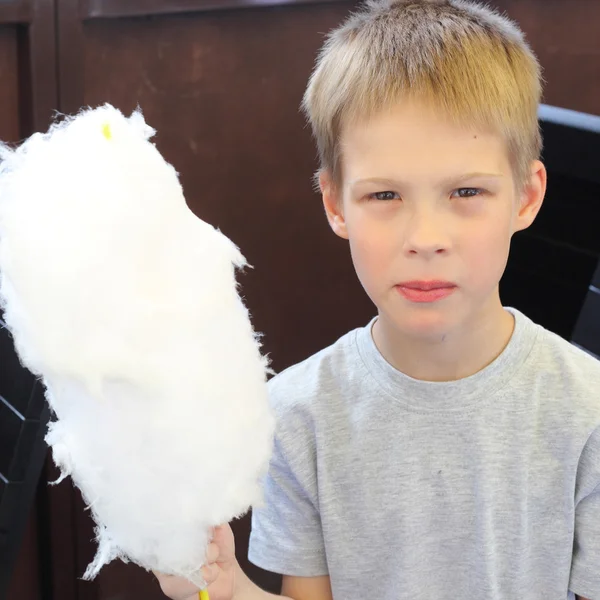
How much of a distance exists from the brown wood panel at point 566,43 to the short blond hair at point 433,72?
78 centimetres

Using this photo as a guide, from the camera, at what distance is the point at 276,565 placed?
3.69 feet

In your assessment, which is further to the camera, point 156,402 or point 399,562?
point 399,562

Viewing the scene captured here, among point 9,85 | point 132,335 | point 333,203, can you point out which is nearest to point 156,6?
point 9,85

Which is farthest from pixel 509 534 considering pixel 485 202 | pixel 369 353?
pixel 485 202

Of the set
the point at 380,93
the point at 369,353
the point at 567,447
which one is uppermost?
the point at 380,93

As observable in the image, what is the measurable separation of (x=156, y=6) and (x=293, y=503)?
882 mm

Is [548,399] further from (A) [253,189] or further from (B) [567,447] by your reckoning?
(A) [253,189]

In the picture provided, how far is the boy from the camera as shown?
3.14 ft

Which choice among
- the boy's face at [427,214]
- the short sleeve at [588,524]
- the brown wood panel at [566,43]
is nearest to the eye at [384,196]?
the boy's face at [427,214]

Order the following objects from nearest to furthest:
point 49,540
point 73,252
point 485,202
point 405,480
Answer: point 73,252 → point 485,202 → point 405,480 → point 49,540

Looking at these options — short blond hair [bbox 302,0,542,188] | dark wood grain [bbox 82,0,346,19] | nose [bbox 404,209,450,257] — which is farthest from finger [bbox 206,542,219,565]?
dark wood grain [bbox 82,0,346,19]

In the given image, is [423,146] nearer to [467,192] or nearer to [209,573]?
[467,192]

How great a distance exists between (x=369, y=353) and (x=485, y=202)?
265 mm

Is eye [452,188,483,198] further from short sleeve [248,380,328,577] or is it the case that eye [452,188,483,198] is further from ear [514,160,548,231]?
short sleeve [248,380,328,577]
